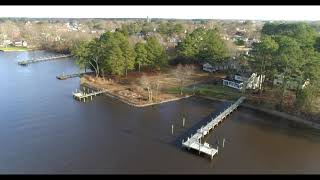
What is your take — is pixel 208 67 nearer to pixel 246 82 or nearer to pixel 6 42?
pixel 246 82

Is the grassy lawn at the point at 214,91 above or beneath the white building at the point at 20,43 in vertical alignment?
beneath

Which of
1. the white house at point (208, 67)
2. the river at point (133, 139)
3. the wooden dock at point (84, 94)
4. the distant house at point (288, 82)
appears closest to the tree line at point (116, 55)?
the wooden dock at point (84, 94)

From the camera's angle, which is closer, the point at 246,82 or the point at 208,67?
the point at 246,82

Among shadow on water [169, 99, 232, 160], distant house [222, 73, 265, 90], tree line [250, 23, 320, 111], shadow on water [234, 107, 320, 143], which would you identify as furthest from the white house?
shadow on water [234, 107, 320, 143]

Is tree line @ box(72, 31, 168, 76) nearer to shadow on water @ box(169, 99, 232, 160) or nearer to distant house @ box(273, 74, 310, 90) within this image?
shadow on water @ box(169, 99, 232, 160)

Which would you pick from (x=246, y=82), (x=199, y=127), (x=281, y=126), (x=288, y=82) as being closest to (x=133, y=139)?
(x=199, y=127)

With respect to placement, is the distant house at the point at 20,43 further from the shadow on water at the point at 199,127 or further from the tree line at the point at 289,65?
the tree line at the point at 289,65
